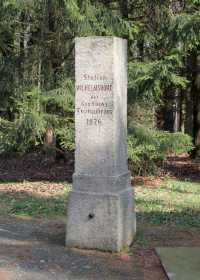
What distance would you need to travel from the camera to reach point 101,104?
7598mm

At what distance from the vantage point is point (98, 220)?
7539 millimetres

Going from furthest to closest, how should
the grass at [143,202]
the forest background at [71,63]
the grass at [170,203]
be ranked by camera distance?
the forest background at [71,63]
the grass at [143,202]
the grass at [170,203]

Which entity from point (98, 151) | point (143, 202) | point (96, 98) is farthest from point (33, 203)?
point (96, 98)

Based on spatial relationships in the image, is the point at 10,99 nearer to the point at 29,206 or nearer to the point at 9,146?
the point at 9,146

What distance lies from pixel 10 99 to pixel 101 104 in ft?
37.7

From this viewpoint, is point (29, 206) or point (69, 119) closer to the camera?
point (29, 206)

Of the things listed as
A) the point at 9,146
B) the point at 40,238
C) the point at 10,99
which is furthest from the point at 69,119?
the point at 40,238

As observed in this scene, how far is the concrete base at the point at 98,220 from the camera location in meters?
7.50

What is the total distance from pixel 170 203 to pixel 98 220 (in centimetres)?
537

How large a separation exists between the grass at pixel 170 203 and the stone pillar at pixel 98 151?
2411 mm

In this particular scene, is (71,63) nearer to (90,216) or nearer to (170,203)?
(170,203)

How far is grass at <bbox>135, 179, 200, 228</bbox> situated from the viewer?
33.3ft

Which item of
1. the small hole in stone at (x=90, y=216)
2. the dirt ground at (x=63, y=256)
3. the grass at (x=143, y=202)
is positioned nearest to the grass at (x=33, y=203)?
the grass at (x=143, y=202)

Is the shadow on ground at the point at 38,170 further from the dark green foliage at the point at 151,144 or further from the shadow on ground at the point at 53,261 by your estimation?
the shadow on ground at the point at 53,261
